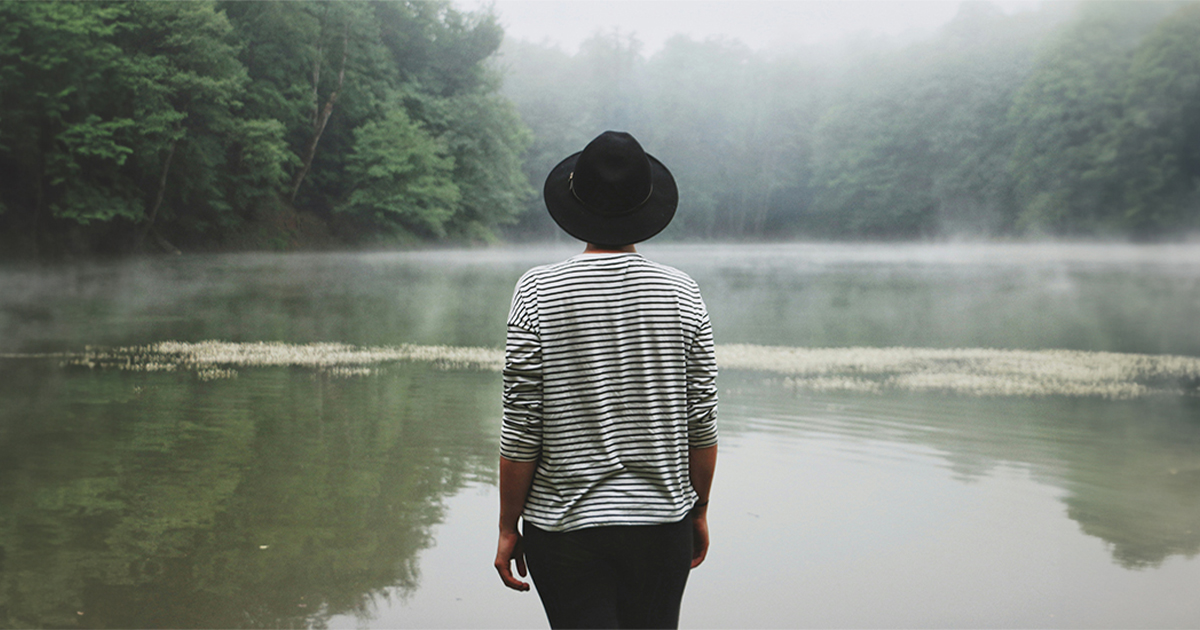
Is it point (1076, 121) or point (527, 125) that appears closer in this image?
point (1076, 121)

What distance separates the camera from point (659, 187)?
4.31 feet

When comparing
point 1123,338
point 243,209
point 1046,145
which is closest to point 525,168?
point 243,209

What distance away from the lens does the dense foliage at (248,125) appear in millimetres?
10188

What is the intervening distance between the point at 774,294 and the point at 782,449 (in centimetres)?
729

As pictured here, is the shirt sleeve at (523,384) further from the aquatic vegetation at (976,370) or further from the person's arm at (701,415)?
the aquatic vegetation at (976,370)

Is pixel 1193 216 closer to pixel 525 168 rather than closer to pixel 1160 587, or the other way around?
pixel 525 168

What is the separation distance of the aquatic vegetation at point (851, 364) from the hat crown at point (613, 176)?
6637 millimetres

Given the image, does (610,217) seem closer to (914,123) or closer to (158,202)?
(158,202)

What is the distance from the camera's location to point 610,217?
4.16 ft

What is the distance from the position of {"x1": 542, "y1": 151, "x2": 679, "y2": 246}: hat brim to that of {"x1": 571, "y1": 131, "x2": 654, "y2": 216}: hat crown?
1 cm

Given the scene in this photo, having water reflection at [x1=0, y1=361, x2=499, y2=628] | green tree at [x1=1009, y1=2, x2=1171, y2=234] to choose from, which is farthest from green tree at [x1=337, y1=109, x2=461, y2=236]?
green tree at [x1=1009, y1=2, x2=1171, y2=234]

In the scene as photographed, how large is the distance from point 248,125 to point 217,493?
770cm

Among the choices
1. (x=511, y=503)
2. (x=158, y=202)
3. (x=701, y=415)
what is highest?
(x=701, y=415)

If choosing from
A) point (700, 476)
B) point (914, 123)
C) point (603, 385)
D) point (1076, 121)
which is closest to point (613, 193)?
point (603, 385)
